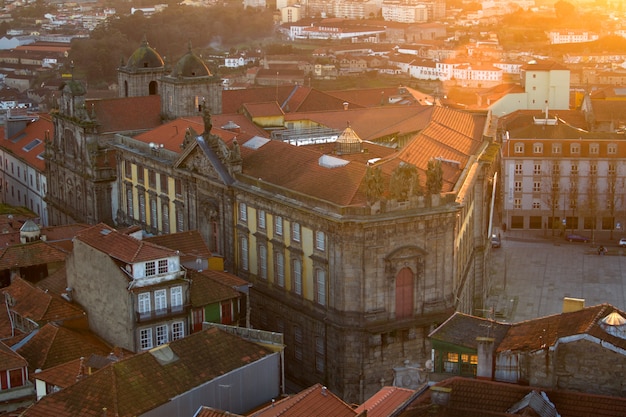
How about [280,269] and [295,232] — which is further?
[280,269]

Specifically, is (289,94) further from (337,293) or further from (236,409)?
(236,409)

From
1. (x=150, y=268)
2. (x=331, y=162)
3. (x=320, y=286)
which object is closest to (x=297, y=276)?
(x=320, y=286)

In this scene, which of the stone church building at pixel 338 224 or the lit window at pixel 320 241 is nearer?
the stone church building at pixel 338 224

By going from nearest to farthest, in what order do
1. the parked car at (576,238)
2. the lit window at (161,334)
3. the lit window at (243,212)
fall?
the lit window at (161,334) < the lit window at (243,212) < the parked car at (576,238)

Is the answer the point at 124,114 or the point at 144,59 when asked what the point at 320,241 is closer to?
the point at 124,114

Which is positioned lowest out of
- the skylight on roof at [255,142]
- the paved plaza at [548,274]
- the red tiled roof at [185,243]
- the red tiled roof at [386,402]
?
the paved plaza at [548,274]

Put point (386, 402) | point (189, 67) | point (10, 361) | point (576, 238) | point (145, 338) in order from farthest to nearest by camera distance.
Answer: point (576, 238) → point (189, 67) → point (145, 338) → point (10, 361) → point (386, 402)

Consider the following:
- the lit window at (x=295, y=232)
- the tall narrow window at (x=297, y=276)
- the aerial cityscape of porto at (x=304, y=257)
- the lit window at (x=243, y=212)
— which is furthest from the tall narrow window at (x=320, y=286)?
the lit window at (x=243, y=212)

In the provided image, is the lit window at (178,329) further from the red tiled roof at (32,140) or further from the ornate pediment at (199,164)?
the red tiled roof at (32,140)
